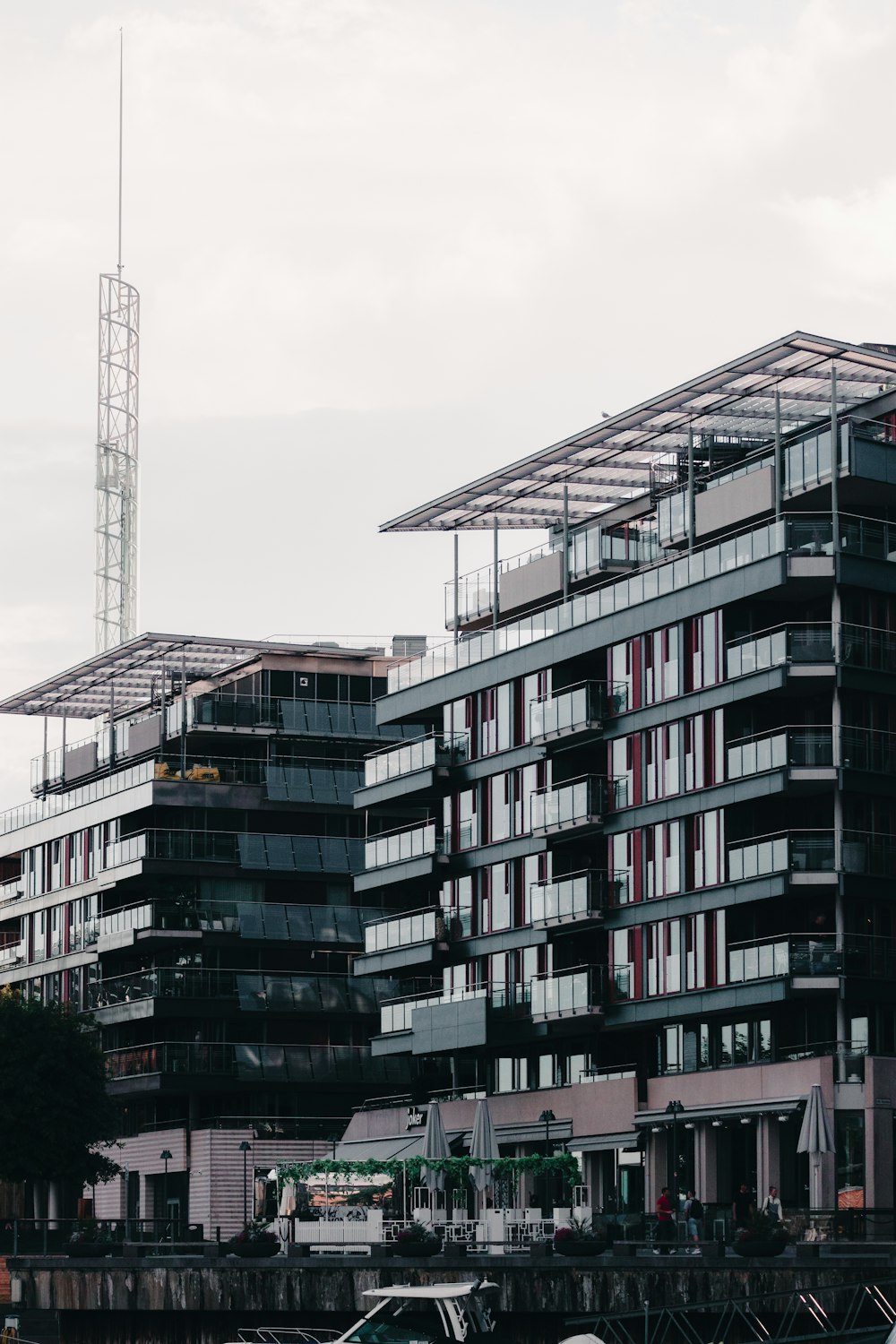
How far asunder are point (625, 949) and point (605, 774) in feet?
19.6

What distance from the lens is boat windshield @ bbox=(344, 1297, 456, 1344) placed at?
1901 inches

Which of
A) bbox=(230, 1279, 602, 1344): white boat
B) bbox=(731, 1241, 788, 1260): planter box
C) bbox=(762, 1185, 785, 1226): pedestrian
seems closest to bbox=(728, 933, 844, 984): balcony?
bbox=(762, 1185, 785, 1226): pedestrian

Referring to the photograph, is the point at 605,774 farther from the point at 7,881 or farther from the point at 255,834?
the point at 7,881

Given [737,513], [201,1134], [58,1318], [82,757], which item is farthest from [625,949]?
[82,757]

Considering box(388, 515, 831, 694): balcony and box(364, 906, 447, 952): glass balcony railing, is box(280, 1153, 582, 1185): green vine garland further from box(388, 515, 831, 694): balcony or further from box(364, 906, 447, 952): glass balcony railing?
box(388, 515, 831, 694): balcony

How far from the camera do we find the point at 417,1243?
205ft

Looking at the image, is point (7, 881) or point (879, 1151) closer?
point (879, 1151)

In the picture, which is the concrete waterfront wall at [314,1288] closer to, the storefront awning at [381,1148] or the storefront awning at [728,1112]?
the storefront awning at [728,1112]

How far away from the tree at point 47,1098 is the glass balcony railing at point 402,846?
1285cm

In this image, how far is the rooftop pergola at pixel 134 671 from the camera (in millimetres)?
111625

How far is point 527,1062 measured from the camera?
297 ft

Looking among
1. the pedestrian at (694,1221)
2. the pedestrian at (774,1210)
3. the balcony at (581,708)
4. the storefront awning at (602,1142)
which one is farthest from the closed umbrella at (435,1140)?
the balcony at (581,708)

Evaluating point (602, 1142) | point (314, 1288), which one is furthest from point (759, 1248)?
point (602, 1142)

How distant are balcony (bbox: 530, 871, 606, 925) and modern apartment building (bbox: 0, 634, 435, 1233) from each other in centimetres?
1889
